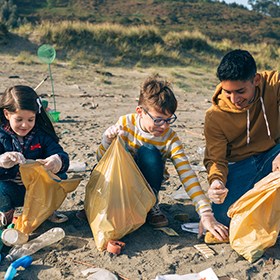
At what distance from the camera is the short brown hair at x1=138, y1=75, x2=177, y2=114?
2.00 meters

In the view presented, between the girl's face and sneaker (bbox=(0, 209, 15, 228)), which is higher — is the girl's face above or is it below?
above

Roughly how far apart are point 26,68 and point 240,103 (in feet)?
24.8

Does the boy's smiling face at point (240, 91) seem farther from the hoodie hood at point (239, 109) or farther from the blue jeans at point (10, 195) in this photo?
the blue jeans at point (10, 195)

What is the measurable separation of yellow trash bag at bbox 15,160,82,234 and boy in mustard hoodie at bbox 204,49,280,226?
1.12 m

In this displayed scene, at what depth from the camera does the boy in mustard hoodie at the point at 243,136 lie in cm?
216

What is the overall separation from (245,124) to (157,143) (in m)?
0.70

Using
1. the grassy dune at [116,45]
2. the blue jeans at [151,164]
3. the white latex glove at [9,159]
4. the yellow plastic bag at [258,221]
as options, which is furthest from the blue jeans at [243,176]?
the grassy dune at [116,45]

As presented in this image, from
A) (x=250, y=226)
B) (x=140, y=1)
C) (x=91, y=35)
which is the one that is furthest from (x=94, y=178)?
(x=140, y=1)

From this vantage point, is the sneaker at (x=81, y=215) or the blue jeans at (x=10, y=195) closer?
the blue jeans at (x=10, y=195)

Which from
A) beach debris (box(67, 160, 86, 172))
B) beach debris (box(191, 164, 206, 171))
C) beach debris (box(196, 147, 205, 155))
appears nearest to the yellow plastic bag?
beach debris (box(191, 164, 206, 171))

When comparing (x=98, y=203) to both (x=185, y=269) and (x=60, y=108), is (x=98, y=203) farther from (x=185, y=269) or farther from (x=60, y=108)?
(x=60, y=108)

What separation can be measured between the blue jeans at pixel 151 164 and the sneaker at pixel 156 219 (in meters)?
0.17

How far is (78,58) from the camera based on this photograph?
10.2m

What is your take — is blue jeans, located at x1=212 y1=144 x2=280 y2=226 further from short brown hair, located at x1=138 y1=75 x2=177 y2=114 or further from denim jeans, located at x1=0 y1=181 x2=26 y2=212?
denim jeans, located at x1=0 y1=181 x2=26 y2=212
